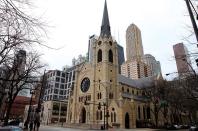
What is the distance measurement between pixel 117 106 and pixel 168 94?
14299 millimetres

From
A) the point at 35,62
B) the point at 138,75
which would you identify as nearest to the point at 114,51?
the point at 35,62

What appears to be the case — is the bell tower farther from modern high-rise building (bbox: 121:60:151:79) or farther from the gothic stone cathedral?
modern high-rise building (bbox: 121:60:151:79)

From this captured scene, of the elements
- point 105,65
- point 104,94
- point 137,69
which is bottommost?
point 104,94

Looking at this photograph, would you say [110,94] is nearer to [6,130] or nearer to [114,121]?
[114,121]

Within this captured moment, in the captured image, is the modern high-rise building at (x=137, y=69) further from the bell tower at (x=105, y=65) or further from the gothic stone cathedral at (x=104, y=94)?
the bell tower at (x=105, y=65)

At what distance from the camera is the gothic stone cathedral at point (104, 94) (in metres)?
51.1

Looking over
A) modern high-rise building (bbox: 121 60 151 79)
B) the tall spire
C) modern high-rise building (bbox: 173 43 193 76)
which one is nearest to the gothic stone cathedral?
the tall spire

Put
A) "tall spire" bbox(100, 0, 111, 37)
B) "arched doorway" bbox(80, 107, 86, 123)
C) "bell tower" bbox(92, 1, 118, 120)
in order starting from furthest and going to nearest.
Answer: "tall spire" bbox(100, 0, 111, 37)
"arched doorway" bbox(80, 107, 86, 123)
"bell tower" bbox(92, 1, 118, 120)

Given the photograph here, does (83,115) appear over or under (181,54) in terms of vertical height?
under

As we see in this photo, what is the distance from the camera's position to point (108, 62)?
60469mm

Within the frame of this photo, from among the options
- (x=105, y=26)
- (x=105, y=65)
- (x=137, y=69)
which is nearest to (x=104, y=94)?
(x=105, y=65)

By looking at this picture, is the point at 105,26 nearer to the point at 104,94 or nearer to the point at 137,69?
the point at 104,94

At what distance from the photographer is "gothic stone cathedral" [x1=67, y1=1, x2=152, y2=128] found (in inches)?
2013

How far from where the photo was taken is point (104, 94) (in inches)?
2148
